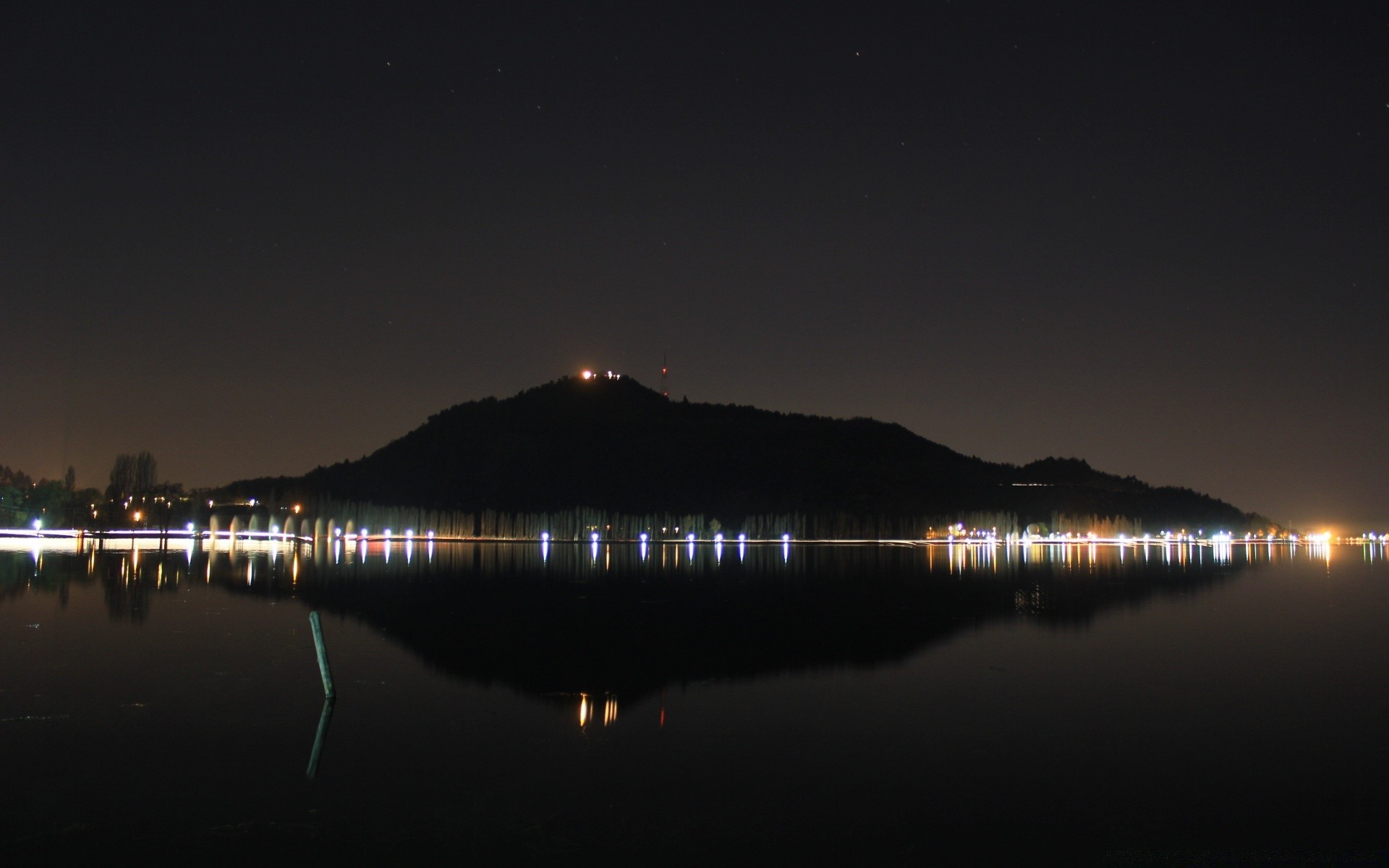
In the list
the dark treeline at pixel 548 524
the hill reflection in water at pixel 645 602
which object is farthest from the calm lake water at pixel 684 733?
the dark treeline at pixel 548 524

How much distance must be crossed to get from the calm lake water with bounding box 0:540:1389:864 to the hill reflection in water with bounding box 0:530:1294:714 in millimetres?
283

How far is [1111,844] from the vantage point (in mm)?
10742

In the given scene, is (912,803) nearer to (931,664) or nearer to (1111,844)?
(1111,844)

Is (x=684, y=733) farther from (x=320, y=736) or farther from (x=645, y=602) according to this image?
(x=645, y=602)

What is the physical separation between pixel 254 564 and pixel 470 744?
5124 centimetres

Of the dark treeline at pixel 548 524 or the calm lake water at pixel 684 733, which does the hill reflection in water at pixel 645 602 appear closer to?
the calm lake water at pixel 684 733

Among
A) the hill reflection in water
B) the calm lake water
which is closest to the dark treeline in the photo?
the hill reflection in water

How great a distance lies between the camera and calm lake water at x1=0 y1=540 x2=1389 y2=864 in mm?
10953

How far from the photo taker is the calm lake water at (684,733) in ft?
35.9

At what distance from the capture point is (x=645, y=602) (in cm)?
3819

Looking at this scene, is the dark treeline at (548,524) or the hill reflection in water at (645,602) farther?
the dark treeline at (548,524)

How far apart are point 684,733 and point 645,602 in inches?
892

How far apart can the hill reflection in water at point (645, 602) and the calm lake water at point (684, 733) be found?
0.28 metres

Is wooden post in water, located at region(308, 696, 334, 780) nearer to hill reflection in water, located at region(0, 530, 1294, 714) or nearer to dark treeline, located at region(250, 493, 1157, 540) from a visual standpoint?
hill reflection in water, located at region(0, 530, 1294, 714)
